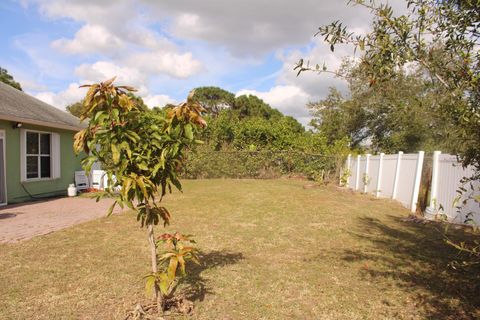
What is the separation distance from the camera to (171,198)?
1228 centimetres

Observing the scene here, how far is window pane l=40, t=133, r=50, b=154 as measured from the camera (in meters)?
12.8

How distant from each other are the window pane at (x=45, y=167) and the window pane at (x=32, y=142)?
0.51 metres

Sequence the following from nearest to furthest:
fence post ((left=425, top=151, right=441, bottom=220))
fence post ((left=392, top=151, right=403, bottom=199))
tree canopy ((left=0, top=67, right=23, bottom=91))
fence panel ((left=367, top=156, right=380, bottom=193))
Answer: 1. fence post ((left=425, top=151, right=441, bottom=220))
2. fence post ((left=392, top=151, right=403, bottom=199))
3. fence panel ((left=367, top=156, right=380, bottom=193))
4. tree canopy ((left=0, top=67, right=23, bottom=91))

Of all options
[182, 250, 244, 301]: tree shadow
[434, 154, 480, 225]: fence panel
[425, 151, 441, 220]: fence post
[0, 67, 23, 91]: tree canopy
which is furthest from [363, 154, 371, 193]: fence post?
[0, 67, 23, 91]: tree canopy

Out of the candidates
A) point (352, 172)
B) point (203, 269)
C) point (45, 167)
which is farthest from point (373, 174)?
point (45, 167)

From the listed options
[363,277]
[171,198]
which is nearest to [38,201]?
[171,198]

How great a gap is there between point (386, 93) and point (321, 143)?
63.0 feet

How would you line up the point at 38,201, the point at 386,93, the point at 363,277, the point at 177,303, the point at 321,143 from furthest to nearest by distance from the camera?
the point at 321,143 < the point at 38,201 < the point at 363,277 < the point at 177,303 < the point at 386,93

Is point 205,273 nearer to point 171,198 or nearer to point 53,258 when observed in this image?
point 53,258

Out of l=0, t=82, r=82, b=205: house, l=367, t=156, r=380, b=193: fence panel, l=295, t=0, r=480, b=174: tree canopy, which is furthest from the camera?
l=367, t=156, r=380, b=193: fence panel

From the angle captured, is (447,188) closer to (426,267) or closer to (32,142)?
(426,267)

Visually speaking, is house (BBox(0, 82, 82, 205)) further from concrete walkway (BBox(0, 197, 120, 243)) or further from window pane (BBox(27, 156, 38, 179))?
concrete walkway (BBox(0, 197, 120, 243))

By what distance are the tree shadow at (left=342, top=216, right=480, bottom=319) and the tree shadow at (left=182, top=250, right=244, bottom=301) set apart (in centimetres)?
188

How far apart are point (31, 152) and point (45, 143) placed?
0.89 meters
